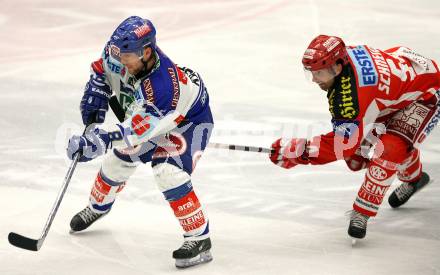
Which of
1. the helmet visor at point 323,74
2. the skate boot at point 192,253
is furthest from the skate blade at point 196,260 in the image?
the helmet visor at point 323,74

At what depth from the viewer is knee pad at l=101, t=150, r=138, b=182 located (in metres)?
4.86

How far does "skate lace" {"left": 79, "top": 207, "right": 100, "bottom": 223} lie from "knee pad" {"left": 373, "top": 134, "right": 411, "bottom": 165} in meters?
1.56

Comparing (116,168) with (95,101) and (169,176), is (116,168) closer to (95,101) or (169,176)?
(95,101)

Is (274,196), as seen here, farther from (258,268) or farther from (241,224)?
(258,268)

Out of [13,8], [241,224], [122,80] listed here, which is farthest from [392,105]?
[13,8]

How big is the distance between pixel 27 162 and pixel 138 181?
802 mm

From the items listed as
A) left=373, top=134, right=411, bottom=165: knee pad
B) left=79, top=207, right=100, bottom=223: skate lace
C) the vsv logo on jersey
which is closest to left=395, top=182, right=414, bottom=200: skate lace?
left=373, top=134, right=411, bottom=165: knee pad

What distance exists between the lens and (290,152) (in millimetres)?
4922

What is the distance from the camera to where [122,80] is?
4.79m

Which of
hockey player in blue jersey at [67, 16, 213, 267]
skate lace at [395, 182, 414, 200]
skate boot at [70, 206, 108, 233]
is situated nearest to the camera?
hockey player in blue jersey at [67, 16, 213, 267]

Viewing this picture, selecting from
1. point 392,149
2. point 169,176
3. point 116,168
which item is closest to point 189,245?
point 169,176

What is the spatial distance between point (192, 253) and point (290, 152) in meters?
0.81

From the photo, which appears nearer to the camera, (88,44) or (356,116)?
(356,116)

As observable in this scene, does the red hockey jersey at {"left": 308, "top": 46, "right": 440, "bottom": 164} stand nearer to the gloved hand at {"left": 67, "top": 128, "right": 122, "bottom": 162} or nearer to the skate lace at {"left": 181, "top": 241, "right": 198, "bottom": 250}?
the skate lace at {"left": 181, "top": 241, "right": 198, "bottom": 250}
